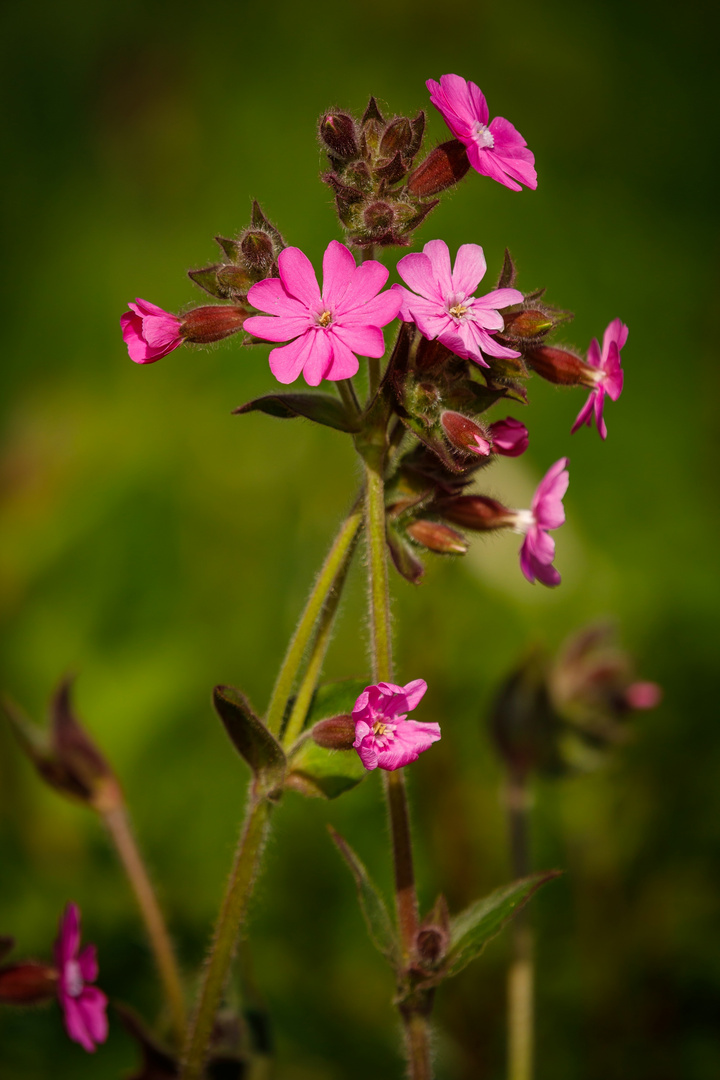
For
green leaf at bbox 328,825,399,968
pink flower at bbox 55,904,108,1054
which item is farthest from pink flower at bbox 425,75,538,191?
pink flower at bbox 55,904,108,1054

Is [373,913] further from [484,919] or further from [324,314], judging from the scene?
[324,314]

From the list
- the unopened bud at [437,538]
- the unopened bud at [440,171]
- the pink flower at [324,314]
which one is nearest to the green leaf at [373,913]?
the unopened bud at [437,538]

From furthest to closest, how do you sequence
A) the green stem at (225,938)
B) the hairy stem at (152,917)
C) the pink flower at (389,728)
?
the hairy stem at (152,917) → the green stem at (225,938) → the pink flower at (389,728)

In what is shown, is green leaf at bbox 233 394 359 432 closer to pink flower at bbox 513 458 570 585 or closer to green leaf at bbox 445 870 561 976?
pink flower at bbox 513 458 570 585

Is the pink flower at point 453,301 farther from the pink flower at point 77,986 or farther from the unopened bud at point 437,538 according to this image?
the pink flower at point 77,986

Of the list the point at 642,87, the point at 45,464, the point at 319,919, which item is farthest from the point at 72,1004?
the point at 642,87

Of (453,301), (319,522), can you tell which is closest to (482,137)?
(453,301)

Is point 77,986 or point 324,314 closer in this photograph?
Answer: point 324,314
